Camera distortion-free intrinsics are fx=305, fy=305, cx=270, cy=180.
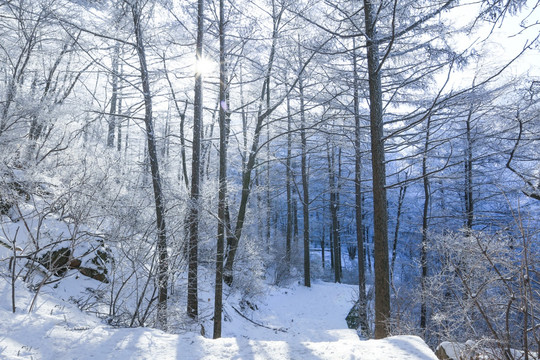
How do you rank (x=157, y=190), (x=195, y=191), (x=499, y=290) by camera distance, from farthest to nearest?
(x=195, y=191), (x=157, y=190), (x=499, y=290)

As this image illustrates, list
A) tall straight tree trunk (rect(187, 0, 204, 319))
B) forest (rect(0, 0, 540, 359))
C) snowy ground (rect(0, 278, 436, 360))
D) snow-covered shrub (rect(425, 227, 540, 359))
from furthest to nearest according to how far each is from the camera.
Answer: tall straight tree trunk (rect(187, 0, 204, 319))
forest (rect(0, 0, 540, 359))
snow-covered shrub (rect(425, 227, 540, 359))
snowy ground (rect(0, 278, 436, 360))

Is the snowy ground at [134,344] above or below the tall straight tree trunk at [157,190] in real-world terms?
below

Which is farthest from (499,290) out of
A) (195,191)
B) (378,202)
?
(195,191)

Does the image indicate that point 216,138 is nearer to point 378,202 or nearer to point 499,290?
point 378,202

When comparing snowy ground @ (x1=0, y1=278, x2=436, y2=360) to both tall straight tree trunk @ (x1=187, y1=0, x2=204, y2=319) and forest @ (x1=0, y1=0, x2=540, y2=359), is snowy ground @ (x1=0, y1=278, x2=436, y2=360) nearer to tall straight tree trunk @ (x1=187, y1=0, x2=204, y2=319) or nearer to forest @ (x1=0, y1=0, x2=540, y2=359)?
forest @ (x1=0, y1=0, x2=540, y2=359)

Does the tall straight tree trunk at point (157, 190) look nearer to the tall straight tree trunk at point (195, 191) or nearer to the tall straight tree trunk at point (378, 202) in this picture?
the tall straight tree trunk at point (195, 191)

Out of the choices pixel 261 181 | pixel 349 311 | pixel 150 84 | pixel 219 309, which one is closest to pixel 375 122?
pixel 219 309

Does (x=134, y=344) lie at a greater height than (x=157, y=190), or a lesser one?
lesser

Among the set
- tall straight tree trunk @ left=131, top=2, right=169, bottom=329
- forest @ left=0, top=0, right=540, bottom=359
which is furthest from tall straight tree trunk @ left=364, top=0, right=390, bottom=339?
tall straight tree trunk @ left=131, top=2, right=169, bottom=329

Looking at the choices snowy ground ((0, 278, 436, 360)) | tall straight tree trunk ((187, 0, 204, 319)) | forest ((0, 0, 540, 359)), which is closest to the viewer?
snowy ground ((0, 278, 436, 360))

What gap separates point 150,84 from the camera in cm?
786

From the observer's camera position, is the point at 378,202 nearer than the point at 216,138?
Yes

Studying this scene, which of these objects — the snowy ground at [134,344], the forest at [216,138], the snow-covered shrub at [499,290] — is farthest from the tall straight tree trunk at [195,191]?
the snow-covered shrub at [499,290]

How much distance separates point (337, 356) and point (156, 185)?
6.26 metres
